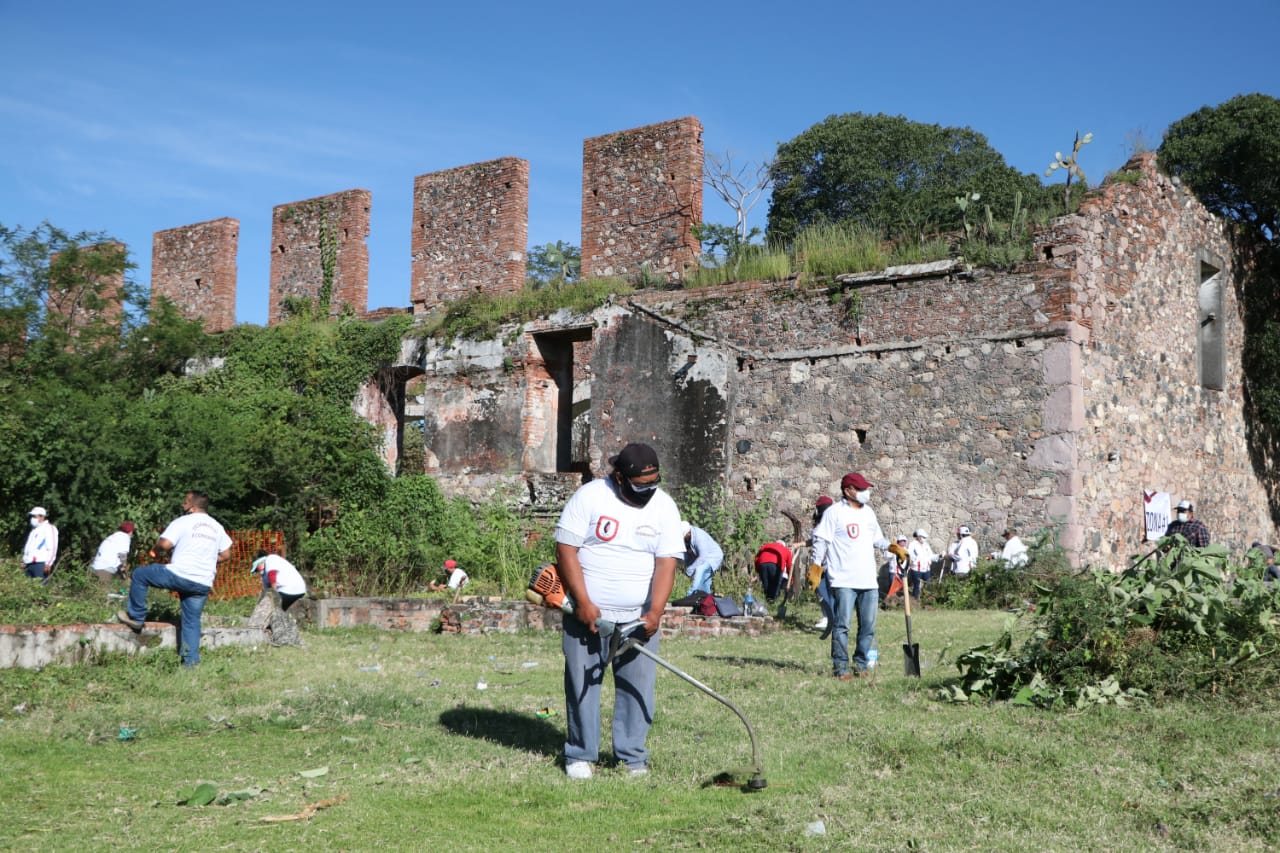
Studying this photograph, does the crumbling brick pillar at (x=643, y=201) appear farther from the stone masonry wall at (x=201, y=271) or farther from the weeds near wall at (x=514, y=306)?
the stone masonry wall at (x=201, y=271)

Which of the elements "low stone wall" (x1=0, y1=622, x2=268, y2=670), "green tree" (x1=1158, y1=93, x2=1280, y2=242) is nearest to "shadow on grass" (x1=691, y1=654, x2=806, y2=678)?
"low stone wall" (x1=0, y1=622, x2=268, y2=670)

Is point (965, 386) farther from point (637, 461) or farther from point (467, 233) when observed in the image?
point (637, 461)

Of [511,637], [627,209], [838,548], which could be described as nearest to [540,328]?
[627,209]

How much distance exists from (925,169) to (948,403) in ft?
82.6

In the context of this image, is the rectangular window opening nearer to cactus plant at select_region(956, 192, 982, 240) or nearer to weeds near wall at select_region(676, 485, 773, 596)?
cactus plant at select_region(956, 192, 982, 240)

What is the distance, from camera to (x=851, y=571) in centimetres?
905

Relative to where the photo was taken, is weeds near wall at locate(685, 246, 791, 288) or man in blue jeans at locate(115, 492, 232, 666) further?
weeds near wall at locate(685, 246, 791, 288)

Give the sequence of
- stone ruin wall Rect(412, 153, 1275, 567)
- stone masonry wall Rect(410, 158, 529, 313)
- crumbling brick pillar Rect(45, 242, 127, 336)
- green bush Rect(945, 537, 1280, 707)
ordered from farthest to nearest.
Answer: crumbling brick pillar Rect(45, 242, 127, 336) < stone masonry wall Rect(410, 158, 529, 313) < stone ruin wall Rect(412, 153, 1275, 567) < green bush Rect(945, 537, 1280, 707)

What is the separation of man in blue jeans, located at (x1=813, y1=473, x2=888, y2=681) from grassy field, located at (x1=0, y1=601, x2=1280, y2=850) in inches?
10.0

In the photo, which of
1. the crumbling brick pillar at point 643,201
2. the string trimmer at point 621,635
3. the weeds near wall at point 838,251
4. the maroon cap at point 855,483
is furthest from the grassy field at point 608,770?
the crumbling brick pillar at point 643,201

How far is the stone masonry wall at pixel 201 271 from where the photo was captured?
23234 mm

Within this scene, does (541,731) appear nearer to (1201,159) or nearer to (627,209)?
(627,209)

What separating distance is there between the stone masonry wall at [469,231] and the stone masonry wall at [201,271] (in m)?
4.64

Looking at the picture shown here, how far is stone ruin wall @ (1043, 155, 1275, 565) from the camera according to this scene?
1553cm
